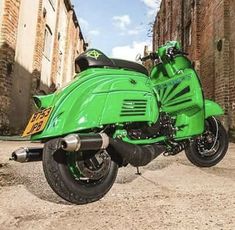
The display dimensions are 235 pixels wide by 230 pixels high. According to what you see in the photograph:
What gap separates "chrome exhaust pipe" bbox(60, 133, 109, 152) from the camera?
2.21 m

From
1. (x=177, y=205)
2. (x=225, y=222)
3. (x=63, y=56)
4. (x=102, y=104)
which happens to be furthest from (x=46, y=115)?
(x=63, y=56)

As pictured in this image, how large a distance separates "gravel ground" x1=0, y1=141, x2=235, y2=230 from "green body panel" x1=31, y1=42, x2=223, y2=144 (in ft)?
1.81

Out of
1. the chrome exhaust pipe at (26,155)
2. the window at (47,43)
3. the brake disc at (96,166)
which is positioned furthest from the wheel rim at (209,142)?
the window at (47,43)

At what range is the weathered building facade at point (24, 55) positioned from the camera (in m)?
9.06

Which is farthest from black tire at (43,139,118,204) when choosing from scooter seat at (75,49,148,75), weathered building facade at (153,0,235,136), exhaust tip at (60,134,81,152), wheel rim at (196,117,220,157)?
weathered building facade at (153,0,235,136)

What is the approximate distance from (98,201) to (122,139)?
0.59 meters

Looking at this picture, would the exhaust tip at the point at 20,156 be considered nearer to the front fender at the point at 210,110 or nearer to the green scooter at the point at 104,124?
the green scooter at the point at 104,124

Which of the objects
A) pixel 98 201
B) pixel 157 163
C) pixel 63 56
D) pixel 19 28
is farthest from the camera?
pixel 63 56

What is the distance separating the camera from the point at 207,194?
3.05 m

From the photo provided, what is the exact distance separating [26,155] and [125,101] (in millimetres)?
982

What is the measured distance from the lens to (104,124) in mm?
2639

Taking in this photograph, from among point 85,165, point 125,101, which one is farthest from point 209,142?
point 85,165

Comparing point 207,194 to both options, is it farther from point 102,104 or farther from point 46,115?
point 46,115

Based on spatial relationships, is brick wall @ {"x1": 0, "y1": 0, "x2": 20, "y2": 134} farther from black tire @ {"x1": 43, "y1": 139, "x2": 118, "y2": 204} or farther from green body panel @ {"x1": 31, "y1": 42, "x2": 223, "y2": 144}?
black tire @ {"x1": 43, "y1": 139, "x2": 118, "y2": 204}
